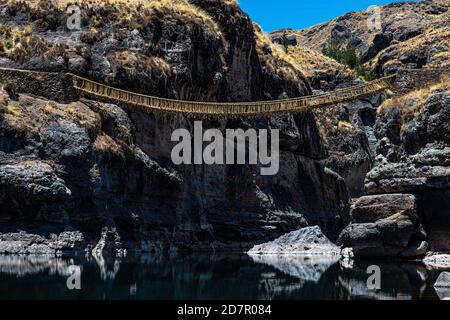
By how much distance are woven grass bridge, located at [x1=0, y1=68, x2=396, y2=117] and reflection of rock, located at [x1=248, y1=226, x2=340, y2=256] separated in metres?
8.55

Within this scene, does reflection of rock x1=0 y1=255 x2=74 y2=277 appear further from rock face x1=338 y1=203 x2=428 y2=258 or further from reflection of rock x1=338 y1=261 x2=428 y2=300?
rock face x1=338 y1=203 x2=428 y2=258

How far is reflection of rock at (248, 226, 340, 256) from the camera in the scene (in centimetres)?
4559

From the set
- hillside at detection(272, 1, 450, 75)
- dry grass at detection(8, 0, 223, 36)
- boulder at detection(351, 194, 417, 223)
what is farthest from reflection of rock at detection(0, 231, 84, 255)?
hillside at detection(272, 1, 450, 75)

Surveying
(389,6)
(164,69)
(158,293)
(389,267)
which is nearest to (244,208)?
(164,69)

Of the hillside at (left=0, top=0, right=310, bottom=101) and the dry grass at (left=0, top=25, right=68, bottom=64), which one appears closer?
the dry grass at (left=0, top=25, right=68, bottom=64)

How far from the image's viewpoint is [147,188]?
1635 inches

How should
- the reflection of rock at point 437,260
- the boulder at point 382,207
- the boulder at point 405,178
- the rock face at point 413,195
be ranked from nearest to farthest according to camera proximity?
the reflection of rock at point 437,260 < the rock face at point 413,195 < the boulder at point 405,178 < the boulder at point 382,207

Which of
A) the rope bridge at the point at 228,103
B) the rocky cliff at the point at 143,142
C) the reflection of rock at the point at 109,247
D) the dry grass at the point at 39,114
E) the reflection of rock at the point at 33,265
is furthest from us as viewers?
the rope bridge at the point at 228,103

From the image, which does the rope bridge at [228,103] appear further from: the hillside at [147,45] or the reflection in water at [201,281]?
the reflection in water at [201,281]

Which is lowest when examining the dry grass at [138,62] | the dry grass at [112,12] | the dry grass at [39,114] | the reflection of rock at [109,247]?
the reflection of rock at [109,247]

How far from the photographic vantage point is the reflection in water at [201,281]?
58.8 feet

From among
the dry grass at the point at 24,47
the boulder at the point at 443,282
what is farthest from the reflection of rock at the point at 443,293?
the dry grass at the point at 24,47

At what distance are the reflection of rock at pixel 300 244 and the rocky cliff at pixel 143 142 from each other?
64.8 inches

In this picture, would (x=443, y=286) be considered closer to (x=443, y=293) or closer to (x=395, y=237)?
(x=443, y=293)
